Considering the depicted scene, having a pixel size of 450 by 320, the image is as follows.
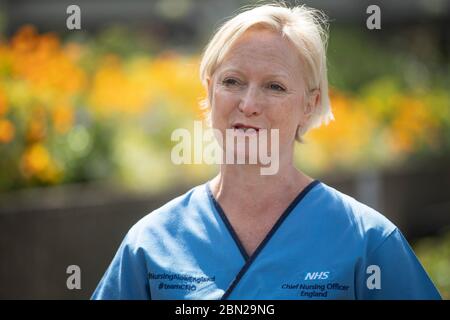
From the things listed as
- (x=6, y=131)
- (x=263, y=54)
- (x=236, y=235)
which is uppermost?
(x=263, y=54)

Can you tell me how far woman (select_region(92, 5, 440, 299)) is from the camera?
96.9 inches

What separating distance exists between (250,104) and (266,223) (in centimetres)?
41

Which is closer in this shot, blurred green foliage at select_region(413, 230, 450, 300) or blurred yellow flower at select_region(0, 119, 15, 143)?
blurred yellow flower at select_region(0, 119, 15, 143)

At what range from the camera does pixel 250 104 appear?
8.46ft

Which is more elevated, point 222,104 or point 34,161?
point 222,104

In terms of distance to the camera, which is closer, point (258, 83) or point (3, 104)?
point (258, 83)

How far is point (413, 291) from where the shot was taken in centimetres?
246

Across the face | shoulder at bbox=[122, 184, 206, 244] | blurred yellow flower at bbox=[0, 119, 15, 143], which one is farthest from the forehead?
blurred yellow flower at bbox=[0, 119, 15, 143]

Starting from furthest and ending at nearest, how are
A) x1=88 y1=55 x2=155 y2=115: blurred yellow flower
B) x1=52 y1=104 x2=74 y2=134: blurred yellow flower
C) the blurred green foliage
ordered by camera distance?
x1=88 y1=55 x2=155 y2=115: blurred yellow flower < the blurred green foliage < x1=52 y1=104 x2=74 y2=134: blurred yellow flower

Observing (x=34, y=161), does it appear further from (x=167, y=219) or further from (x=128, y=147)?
(x=167, y=219)

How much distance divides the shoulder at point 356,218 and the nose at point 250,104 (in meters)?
0.36

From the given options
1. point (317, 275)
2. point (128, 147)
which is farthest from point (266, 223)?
point (128, 147)

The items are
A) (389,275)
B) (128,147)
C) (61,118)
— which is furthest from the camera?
(128,147)

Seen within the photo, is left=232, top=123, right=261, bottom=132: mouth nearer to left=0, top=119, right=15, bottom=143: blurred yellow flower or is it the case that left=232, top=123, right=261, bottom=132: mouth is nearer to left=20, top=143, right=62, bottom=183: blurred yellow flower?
left=0, top=119, right=15, bottom=143: blurred yellow flower
